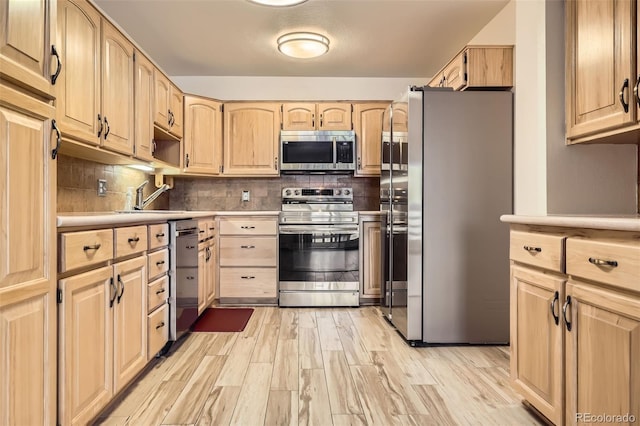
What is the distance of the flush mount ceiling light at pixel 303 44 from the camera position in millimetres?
3184

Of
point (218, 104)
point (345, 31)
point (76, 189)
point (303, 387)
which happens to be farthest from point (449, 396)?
point (218, 104)

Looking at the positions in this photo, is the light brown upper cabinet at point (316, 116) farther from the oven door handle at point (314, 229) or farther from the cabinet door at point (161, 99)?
the cabinet door at point (161, 99)

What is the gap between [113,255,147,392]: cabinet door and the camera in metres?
1.72

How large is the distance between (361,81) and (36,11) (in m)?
3.60

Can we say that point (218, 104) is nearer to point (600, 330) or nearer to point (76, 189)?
point (76, 189)

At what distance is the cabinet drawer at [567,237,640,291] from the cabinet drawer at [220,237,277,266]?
2764 millimetres

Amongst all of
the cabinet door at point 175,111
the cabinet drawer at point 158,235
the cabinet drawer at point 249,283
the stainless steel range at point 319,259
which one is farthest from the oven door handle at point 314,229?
the cabinet drawer at point 158,235

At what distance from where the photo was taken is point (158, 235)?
227 cm

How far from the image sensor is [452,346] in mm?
2631

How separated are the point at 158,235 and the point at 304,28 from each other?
2.05 metres

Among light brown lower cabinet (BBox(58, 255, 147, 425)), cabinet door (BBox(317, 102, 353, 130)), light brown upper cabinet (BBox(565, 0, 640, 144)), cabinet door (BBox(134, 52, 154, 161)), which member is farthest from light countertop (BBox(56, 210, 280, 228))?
light brown upper cabinet (BBox(565, 0, 640, 144))

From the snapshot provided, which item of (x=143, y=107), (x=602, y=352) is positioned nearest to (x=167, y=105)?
(x=143, y=107)

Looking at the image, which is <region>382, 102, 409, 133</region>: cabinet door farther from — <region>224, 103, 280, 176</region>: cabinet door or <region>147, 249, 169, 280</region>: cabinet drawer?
<region>147, 249, 169, 280</region>: cabinet drawer

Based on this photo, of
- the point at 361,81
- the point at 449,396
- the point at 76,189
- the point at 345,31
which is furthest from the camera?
the point at 361,81
